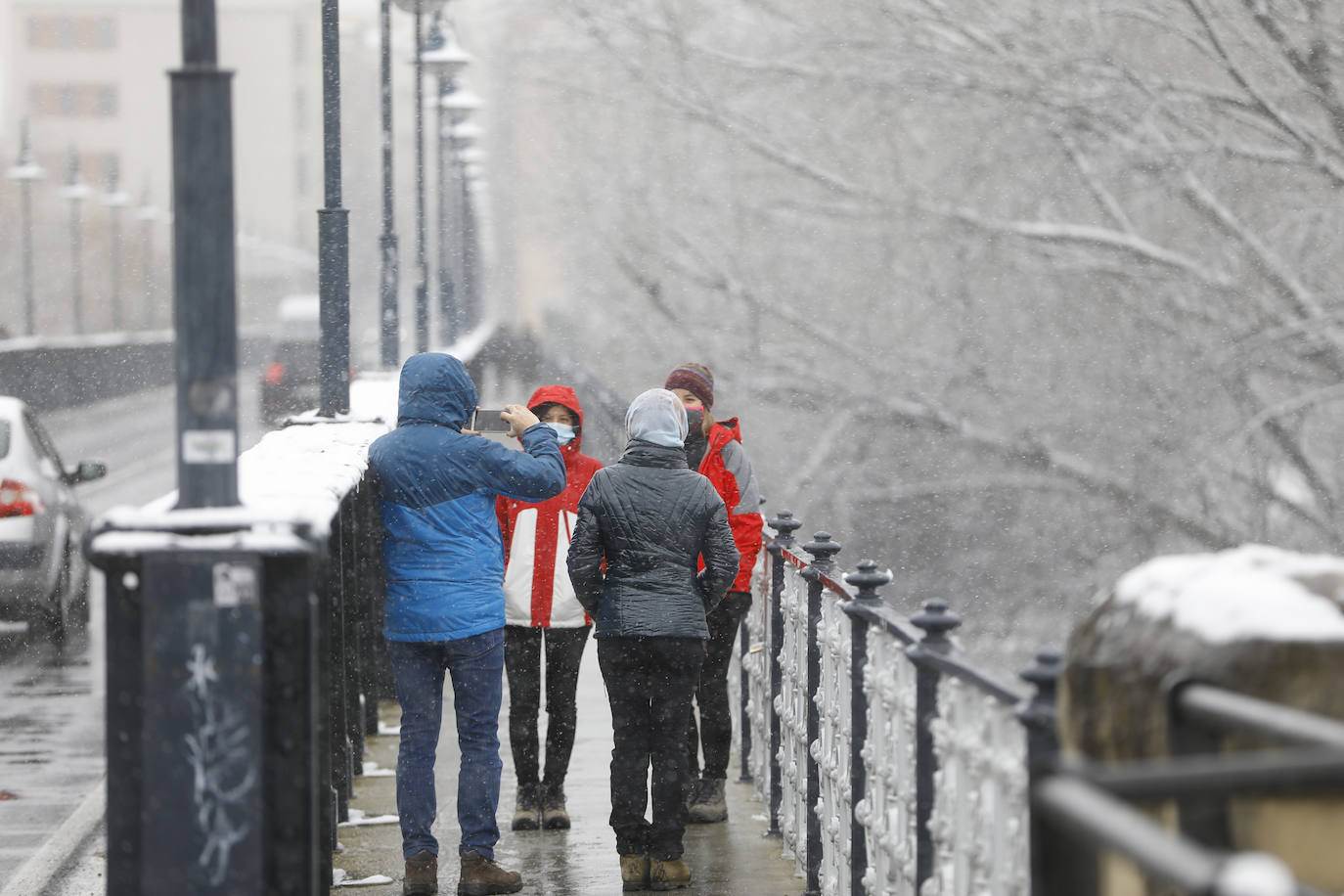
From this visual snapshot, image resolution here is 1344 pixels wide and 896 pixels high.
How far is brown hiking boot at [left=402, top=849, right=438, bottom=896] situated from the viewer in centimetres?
584

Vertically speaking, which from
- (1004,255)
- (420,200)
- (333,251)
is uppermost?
(420,200)

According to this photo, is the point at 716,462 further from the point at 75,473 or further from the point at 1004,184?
the point at 1004,184

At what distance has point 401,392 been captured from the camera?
5746 millimetres

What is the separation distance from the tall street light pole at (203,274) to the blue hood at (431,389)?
1.36 metres

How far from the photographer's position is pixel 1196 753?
2881 mm

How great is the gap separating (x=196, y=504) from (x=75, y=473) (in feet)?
30.2

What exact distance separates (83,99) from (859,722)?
395 ft

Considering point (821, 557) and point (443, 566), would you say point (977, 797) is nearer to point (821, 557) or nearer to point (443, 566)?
point (821, 557)

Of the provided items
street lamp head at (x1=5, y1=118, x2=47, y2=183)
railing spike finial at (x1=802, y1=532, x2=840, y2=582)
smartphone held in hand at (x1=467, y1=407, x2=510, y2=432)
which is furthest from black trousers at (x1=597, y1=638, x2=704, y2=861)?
street lamp head at (x1=5, y1=118, x2=47, y2=183)

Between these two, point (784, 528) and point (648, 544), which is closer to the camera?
point (648, 544)

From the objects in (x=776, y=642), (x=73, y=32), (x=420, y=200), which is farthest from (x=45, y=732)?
(x=73, y=32)

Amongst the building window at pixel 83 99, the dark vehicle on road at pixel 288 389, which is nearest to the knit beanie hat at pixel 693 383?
the dark vehicle on road at pixel 288 389

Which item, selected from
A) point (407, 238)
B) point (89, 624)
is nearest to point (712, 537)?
point (89, 624)

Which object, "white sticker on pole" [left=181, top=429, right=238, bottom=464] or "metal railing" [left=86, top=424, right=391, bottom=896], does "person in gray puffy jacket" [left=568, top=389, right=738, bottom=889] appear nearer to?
"metal railing" [left=86, top=424, right=391, bottom=896]
